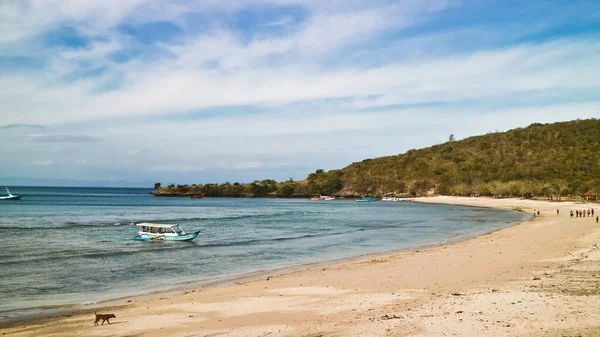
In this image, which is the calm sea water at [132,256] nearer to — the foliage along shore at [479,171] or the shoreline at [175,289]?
the shoreline at [175,289]

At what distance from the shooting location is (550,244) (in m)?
26.4

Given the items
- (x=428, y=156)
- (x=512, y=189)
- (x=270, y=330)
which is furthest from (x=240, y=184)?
(x=270, y=330)

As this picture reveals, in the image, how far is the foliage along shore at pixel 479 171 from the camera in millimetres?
107312

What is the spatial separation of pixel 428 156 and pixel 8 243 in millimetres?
144541

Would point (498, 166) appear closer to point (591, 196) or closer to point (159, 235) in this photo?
point (591, 196)

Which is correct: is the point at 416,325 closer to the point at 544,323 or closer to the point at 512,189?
the point at 544,323

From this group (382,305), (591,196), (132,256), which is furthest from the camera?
(591,196)

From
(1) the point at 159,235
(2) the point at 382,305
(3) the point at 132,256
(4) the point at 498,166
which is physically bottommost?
(3) the point at 132,256

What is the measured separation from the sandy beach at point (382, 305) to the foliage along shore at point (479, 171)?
7954cm

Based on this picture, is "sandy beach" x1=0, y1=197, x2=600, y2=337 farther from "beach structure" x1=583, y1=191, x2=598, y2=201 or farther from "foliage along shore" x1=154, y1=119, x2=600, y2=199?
"foliage along shore" x1=154, y1=119, x2=600, y2=199

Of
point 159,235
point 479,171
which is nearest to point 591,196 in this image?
point 479,171

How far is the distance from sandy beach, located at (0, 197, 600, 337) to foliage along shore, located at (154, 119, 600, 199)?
79536mm

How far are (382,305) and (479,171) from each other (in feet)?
421

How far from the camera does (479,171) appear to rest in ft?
430
